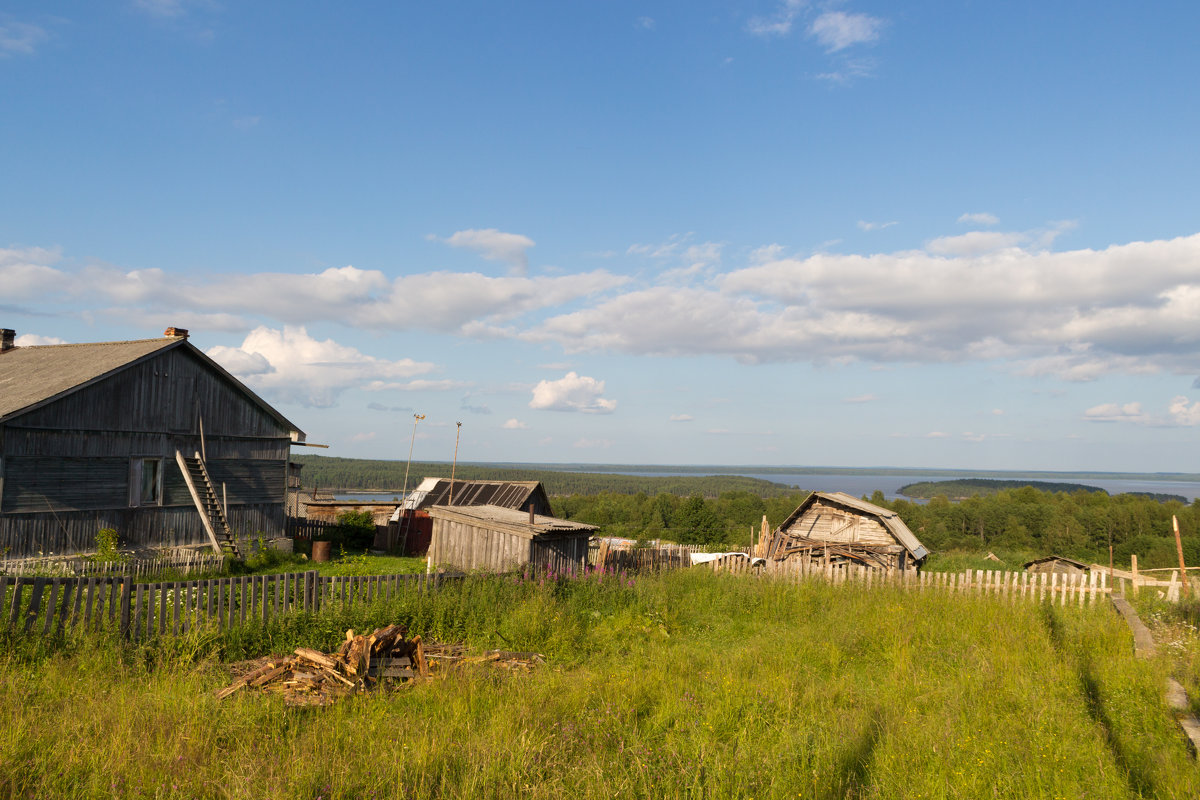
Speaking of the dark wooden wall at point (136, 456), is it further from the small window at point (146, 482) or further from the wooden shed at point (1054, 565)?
the wooden shed at point (1054, 565)

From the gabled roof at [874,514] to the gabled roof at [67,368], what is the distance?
20.0 meters

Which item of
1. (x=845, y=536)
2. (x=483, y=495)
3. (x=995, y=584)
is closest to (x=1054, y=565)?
(x=845, y=536)

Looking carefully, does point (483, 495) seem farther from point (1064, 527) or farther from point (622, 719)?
point (1064, 527)

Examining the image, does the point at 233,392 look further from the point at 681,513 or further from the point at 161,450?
the point at 681,513

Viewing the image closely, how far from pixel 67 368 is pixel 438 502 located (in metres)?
15.6

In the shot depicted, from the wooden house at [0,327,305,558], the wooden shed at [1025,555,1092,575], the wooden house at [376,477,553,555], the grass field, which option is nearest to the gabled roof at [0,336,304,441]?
the wooden house at [0,327,305,558]

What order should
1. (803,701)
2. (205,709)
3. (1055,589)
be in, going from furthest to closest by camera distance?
(1055,589), (803,701), (205,709)

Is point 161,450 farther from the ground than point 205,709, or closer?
farther from the ground

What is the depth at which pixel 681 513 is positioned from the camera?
79438 mm

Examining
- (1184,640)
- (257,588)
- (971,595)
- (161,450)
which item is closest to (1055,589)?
(971,595)

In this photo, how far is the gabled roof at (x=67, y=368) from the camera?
58.3 feet

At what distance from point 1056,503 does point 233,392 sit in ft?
433

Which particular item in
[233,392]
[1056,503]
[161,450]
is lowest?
[1056,503]

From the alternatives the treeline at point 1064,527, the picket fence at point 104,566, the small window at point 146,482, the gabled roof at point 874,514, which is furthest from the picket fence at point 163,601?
the treeline at point 1064,527
